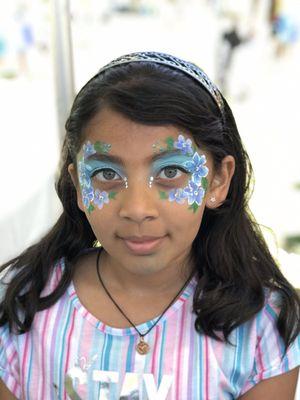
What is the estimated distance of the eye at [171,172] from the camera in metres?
0.86

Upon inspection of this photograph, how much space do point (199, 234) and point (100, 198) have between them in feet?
0.94

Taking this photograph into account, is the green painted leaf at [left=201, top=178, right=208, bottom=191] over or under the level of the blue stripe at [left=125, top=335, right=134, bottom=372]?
over

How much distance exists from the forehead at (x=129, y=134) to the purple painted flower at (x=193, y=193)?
90 mm

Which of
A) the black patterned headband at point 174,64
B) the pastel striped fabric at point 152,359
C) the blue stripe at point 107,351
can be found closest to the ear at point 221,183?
the black patterned headband at point 174,64

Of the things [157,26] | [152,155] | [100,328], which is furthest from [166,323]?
[157,26]

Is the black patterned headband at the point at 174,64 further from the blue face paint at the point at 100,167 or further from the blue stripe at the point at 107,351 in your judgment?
the blue stripe at the point at 107,351

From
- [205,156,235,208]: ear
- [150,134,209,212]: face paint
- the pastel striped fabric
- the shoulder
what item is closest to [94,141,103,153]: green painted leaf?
[150,134,209,212]: face paint

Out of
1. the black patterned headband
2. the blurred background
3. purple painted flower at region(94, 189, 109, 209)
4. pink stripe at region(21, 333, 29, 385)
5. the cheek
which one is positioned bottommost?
pink stripe at region(21, 333, 29, 385)

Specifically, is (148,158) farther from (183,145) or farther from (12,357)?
(12,357)

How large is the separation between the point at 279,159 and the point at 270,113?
1.39 m

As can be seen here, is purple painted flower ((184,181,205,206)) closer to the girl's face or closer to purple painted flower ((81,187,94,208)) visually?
the girl's face

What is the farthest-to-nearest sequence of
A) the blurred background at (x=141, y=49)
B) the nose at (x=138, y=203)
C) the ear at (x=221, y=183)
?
the blurred background at (x=141, y=49) < the ear at (x=221, y=183) < the nose at (x=138, y=203)

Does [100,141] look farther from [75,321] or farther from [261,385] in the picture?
[261,385]

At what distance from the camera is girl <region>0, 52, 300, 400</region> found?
2.80 ft
